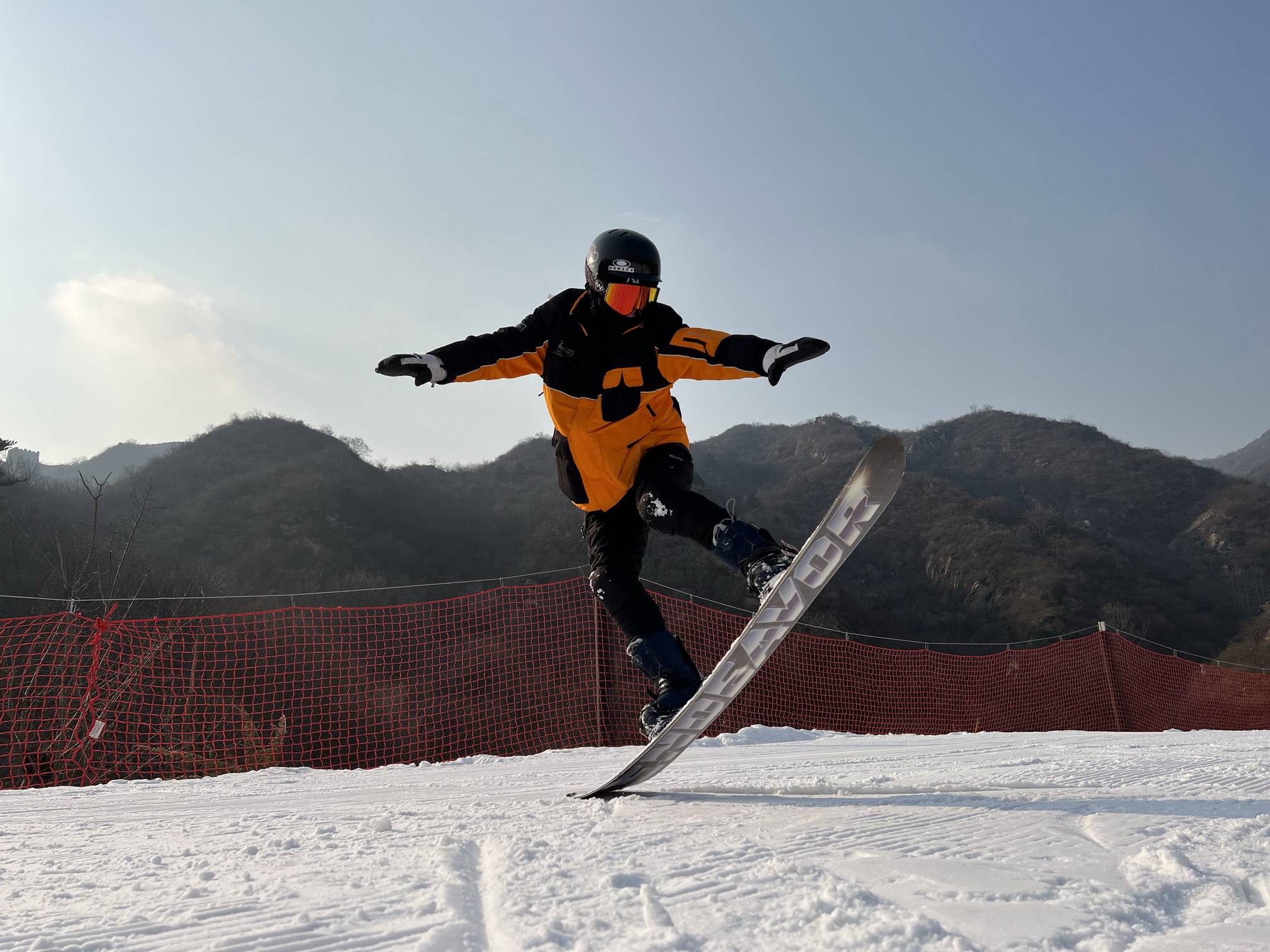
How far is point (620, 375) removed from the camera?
2725 mm

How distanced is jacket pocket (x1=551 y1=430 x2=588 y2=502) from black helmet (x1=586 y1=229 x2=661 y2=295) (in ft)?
1.81

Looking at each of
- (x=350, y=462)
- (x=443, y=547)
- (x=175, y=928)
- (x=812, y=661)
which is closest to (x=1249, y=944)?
(x=175, y=928)

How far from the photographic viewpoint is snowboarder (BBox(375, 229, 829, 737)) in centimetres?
264

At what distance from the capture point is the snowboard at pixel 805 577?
2115mm

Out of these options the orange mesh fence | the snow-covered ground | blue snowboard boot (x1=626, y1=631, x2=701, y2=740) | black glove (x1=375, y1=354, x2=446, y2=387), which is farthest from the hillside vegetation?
the snow-covered ground

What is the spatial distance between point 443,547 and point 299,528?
26.9 feet

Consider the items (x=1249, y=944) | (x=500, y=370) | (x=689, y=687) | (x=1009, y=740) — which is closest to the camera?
(x=1249, y=944)

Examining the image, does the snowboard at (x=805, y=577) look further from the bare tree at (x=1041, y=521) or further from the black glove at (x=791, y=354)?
the bare tree at (x=1041, y=521)

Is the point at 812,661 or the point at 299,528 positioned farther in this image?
the point at 299,528

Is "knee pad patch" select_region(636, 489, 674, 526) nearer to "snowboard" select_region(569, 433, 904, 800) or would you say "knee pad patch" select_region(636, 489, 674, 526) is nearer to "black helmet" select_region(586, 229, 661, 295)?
"snowboard" select_region(569, 433, 904, 800)

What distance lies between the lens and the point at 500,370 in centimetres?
277

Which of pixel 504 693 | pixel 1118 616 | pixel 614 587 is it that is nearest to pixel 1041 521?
pixel 1118 616

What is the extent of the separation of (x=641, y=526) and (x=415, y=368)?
988 mm

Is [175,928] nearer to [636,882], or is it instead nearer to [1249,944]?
[636,882]
